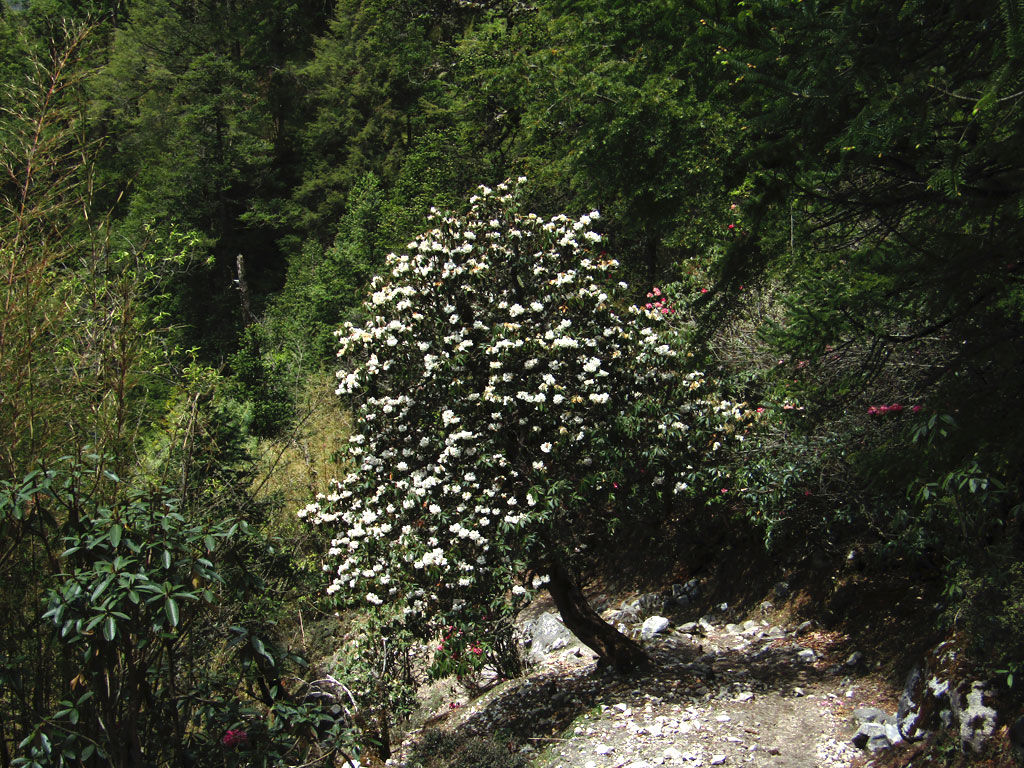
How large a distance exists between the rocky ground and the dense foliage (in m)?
0.81

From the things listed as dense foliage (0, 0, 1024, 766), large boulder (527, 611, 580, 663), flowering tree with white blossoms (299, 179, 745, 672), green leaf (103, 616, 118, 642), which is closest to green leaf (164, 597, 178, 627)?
dense foliage (0, 0, 1024, 766)

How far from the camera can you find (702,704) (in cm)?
565

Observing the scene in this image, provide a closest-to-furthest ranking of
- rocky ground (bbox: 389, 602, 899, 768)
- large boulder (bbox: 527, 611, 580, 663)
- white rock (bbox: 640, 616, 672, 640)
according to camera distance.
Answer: rocky ground (bbox: 389, 602, 899, 768) < white rock (bbox: 640, 616, 672, 640) < large boulder (bbox: 527, 611, 580, 663)

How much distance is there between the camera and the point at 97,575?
260 centimetres

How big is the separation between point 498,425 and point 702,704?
240 cm

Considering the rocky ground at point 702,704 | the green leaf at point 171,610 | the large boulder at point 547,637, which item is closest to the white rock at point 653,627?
the rocky ground at point 702,704

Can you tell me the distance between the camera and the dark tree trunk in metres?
6.35

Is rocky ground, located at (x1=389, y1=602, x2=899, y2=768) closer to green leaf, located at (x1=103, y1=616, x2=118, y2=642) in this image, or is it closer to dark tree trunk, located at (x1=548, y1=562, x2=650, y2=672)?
dark tree trunk, located at (x1=548, y1=562, x2=650, y2=672)

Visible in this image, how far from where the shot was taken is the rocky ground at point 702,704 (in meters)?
5.02

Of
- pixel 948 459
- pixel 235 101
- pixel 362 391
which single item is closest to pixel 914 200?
pixel 948 459

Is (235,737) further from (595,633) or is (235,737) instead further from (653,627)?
(653,627)

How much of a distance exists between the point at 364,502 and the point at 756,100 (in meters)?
4.19

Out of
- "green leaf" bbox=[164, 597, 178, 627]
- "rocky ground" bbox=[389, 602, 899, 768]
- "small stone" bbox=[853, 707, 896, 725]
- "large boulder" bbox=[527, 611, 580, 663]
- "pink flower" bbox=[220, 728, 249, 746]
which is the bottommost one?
"small stone" bbox=[853, 707, 896, 725]

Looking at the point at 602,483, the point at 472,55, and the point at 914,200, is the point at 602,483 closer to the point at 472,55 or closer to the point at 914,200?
the point at 914,200
